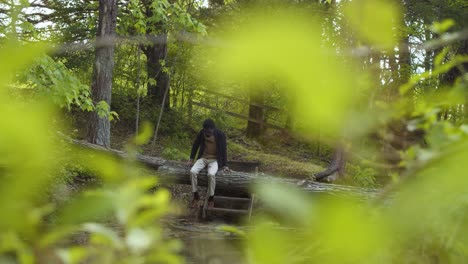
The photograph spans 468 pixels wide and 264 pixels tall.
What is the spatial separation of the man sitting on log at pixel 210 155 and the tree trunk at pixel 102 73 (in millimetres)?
2062

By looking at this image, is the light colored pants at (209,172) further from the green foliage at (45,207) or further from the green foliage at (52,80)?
the green foliage at (45,207)

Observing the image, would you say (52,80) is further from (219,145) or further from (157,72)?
(157,72)

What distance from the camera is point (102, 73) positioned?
30.6ft

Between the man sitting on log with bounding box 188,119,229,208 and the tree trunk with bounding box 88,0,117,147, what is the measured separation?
2062 mm

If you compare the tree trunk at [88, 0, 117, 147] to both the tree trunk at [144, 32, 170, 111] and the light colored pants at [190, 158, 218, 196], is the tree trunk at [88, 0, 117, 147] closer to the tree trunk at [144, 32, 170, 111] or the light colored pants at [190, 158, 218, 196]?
the light colored pants at [190, 158, 218, 196]

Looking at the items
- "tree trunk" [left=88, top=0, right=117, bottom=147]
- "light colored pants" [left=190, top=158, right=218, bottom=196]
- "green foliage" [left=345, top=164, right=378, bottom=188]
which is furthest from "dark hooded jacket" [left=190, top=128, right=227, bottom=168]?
"green foliage" [left=345, top=164, right=378, bottom=188]

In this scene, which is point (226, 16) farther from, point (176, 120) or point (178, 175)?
point (178, 175)

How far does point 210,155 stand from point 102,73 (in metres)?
2.70

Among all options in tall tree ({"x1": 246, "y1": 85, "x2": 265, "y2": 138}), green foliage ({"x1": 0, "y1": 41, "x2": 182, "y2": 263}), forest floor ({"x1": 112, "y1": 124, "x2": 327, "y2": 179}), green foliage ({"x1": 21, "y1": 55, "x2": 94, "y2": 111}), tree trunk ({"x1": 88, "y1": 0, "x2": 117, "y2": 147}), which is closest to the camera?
green foliage ({"x1": 0, "y1": 41, "x2": 182, "y2": 263})

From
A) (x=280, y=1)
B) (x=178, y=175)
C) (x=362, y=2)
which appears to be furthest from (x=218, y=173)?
(x=362, y=2)

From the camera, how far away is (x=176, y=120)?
1367cm

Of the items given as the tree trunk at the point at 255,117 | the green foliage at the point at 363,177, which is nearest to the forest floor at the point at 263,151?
the tree trunk at the point at 255,117

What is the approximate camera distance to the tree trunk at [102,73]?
363 inches

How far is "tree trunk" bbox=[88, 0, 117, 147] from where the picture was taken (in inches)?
363
